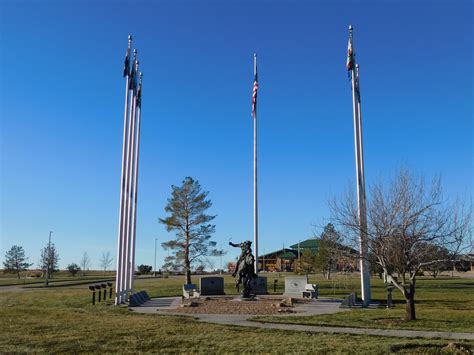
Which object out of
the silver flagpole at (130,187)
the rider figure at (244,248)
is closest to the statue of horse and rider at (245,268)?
the rider figure at (244,248)

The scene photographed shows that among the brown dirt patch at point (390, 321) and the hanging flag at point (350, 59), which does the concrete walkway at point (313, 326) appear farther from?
the hanging flag at point (350, 59)

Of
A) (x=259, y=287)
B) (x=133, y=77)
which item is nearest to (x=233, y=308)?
(x=259, y=287)

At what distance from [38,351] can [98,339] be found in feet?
5.79

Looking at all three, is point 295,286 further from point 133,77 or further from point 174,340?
point 174,340

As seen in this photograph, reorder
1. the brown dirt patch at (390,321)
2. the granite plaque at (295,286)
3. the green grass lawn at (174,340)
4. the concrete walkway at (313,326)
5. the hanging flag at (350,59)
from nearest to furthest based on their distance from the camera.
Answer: the green grass lawn at (174,340) → the concrete walkway at (313,326) → the brown dirt patch at (390,321) → the hanging flag at (350,59) → the granite plaque at (295,286)

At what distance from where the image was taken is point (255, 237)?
29406 mm

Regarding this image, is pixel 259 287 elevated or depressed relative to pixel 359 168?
depressed

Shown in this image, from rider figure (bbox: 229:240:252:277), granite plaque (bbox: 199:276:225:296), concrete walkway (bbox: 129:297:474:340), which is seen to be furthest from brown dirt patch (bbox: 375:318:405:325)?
granite plaque (bbox: 199:276:225:296)

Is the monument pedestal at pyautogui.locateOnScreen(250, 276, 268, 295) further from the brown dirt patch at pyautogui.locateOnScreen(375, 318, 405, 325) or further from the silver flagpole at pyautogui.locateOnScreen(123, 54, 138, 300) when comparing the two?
the brown dirt patch at pyautogui.locateOnScreen(375, 318, 405, 325)

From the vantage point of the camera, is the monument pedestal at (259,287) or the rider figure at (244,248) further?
the monument pedestal at (259,287)

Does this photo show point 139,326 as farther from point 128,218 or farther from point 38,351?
point 128,218

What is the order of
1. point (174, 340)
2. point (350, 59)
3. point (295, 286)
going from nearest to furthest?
point (174, 340), point (350, 59), point (295, 286)

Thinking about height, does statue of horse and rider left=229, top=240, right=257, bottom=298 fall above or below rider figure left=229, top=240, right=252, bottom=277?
below

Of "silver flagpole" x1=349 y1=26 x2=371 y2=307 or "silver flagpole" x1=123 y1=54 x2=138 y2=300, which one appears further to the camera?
"silver flagpole" x1=123 y1=54 x2=138 y2=300
